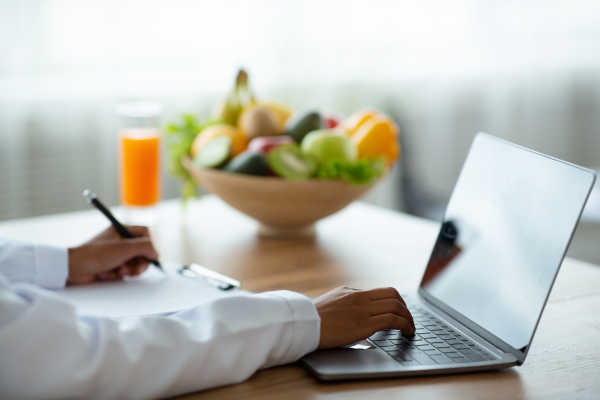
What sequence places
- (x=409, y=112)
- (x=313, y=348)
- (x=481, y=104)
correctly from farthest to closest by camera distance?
(x=481, y=104), (x=409, y=112), (x=313, y=348)

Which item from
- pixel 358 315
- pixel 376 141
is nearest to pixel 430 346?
pixel 358 315

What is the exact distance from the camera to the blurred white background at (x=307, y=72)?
2.26 meters

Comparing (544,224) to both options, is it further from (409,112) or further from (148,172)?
(409,112)

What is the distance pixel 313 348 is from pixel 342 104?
2.39 metres

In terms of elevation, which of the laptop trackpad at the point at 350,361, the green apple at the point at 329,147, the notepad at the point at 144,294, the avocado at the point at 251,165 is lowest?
the notepad at the point at 144,294

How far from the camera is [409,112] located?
3.30m

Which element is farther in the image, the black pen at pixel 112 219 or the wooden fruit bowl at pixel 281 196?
the wooden fruit bowl at pixel 281 196

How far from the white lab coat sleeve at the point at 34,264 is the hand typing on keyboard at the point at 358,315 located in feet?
1.40

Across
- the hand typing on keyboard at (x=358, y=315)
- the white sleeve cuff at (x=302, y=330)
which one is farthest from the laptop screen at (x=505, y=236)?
the white sleeve cuff at (x=302, y=330)

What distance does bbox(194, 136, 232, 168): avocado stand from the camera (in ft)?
4.21

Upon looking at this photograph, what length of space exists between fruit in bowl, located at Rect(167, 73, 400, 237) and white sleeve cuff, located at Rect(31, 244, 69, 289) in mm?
382

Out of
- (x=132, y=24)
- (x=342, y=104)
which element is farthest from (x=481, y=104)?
(x=132, y=24)

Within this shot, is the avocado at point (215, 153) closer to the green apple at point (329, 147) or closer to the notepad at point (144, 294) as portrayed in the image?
the green apple at point (329, 147)

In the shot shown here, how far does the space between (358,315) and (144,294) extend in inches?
13.9
